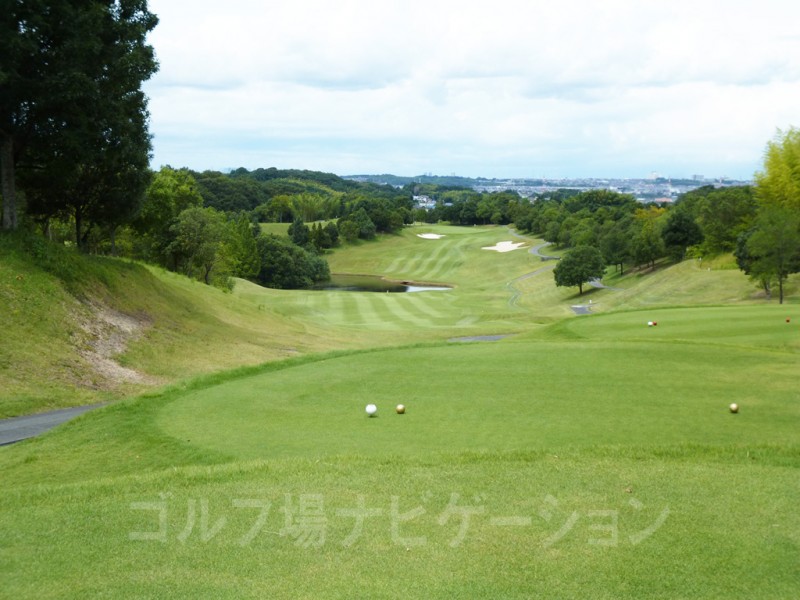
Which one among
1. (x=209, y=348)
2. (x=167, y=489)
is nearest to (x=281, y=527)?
(x=167, y=489)

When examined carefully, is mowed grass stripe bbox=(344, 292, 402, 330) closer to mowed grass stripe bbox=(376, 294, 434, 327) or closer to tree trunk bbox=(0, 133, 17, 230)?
mowed grass stripe bbox=(376, 294, 434, 327)

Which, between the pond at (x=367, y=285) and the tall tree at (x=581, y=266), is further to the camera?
the pond at (x=367, y=285)

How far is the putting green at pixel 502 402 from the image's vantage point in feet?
32.5

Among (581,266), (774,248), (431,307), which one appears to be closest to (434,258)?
(581,266)

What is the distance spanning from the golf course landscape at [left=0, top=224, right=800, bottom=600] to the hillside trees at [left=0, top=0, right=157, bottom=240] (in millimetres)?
3970

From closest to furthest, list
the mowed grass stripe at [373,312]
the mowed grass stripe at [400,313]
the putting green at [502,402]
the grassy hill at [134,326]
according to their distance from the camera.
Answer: the putting green at [502,402]
the grassy hill at [134,326]
the mowed grass stripe at [373,312]
the mowed grass stripe at [400,313]

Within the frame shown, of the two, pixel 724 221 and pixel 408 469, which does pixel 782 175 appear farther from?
pixel 408 469

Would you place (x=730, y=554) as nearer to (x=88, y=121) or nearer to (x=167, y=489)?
(x=167, y=489)

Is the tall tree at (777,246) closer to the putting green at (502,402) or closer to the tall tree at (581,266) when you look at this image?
the tall tree at (581,266)

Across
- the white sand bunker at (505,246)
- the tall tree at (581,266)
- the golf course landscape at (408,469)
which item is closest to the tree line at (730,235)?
the tall tree at (581,266)

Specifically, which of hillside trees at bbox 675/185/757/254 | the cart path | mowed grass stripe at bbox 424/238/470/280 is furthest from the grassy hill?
mowed grass stripe at bbox 424/238/470/280

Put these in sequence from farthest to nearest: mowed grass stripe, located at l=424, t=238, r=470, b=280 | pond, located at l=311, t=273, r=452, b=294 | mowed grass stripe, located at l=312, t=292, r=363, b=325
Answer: mowed grass stripe, located at l=424, t=238, r=470, b=280 < pond, located at l=311, t=273, r=452, b=294 < mowed grass stripe, located at l=312, t=292, r=363, b=325

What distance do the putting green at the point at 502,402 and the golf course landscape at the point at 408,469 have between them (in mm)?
68

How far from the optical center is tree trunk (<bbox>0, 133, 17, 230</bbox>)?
75.8 feet
